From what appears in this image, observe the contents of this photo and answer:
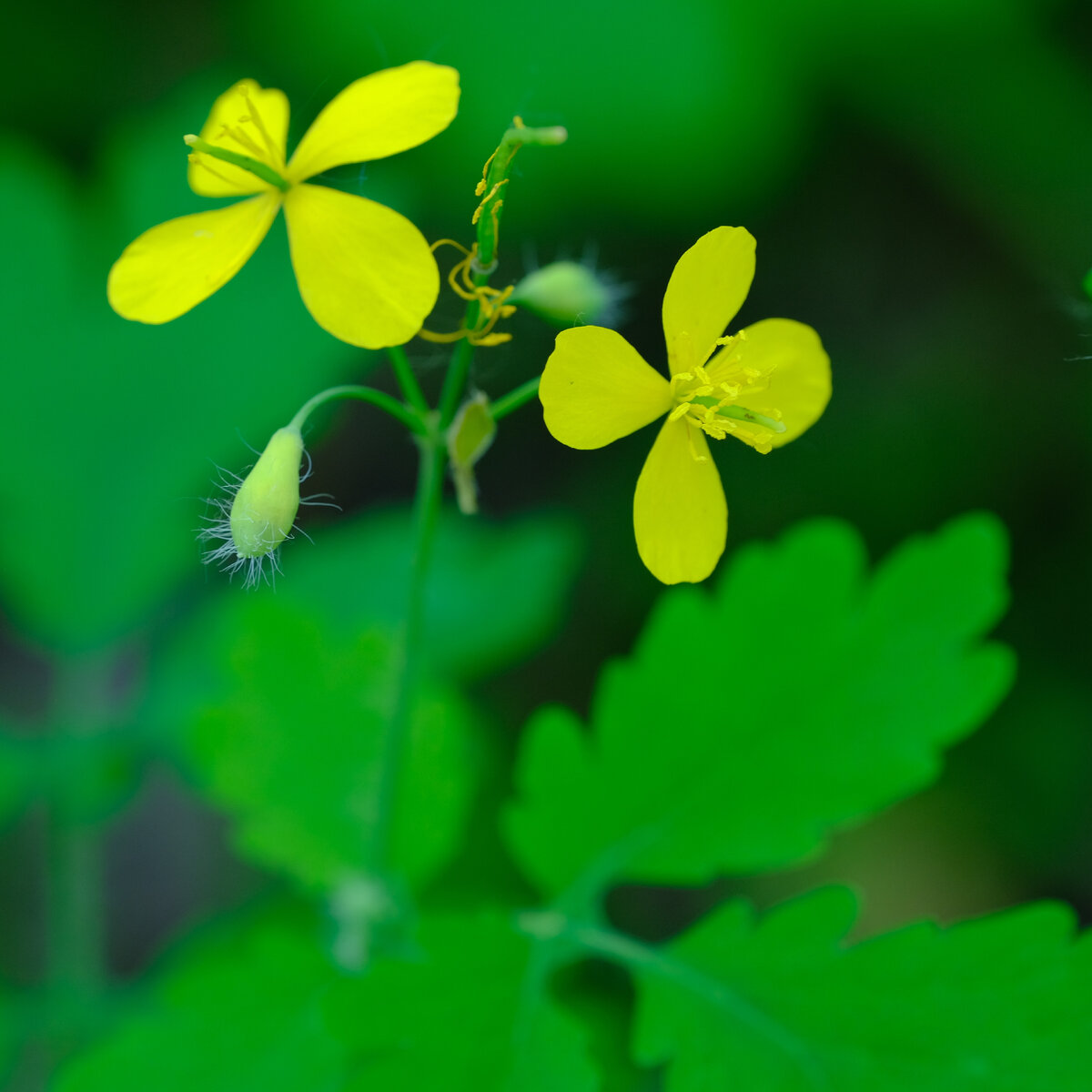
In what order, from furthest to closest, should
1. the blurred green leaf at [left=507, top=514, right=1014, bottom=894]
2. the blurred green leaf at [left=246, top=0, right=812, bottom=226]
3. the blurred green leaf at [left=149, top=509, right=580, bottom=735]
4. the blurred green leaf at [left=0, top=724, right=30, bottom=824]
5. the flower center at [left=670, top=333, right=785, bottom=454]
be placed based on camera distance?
the blurred green leaf at [left=246, top=0, right=812, bottom=226] → the blurred green leaf at [left=149, top=509, right=580, bottom=735] → the blurred green leaf at [left=0, top=724, right=30, bottom=824] → the blurred green leaf at [left=507, top=514, right=1014, bottom=894] → the flower center at [left=670, top=333, right=785, bottom=454]

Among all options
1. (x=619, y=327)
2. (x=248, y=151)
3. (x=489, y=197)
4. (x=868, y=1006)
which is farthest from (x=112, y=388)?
(x=868, y=1006)

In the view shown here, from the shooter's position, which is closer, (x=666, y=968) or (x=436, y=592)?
(x=666, y=968)

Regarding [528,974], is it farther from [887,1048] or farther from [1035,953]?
[1035,953]

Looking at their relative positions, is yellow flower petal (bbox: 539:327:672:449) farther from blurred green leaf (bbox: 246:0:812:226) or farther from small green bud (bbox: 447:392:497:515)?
blurred green leaf (bbox: 246:0:812:226)

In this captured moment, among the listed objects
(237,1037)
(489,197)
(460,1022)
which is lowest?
(237,1037)

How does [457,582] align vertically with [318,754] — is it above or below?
above

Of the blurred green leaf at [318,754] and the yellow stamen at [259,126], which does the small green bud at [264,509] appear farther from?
the blurred green leaf at [318,754]

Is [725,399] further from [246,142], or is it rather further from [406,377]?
[246,142]

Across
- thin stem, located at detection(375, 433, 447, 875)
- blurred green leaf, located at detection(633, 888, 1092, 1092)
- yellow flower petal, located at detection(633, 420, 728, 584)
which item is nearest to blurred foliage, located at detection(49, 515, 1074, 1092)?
blurred green leaf, located at detection(633, 888, 1092, 1092)
